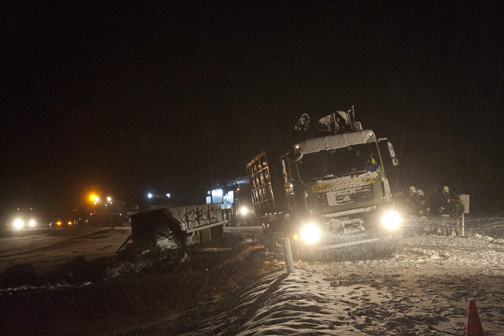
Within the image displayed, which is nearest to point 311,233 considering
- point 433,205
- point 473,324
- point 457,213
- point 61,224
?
point 473,324

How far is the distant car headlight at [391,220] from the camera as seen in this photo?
8.45 metres

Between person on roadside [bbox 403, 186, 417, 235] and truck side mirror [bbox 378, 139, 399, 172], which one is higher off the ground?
truck side mirror [bbox 378, 139, 399, 172]

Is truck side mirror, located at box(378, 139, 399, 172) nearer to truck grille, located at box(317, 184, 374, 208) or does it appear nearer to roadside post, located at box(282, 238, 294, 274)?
truck grille, located at box(317, 184, 374, 208)

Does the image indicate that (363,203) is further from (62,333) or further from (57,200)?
(57,200)

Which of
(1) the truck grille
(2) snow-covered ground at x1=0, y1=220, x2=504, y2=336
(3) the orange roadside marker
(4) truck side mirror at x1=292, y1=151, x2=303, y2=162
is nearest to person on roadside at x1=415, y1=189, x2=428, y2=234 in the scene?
(2) snow-covered ground at x1=0, y1=220, x2=504, y2=336

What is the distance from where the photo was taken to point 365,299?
511 centimetres

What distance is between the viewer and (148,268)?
35.6ft

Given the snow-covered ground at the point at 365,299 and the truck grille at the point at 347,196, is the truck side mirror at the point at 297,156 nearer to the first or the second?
the truck grille at the point at 347,196

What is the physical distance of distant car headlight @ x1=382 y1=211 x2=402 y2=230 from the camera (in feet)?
27.7

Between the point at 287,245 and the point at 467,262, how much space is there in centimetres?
408

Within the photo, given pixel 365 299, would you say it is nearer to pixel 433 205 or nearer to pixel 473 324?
pixel 473 324

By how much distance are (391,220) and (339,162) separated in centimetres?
204

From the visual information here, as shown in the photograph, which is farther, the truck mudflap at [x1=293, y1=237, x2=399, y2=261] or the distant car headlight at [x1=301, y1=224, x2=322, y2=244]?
the distant car headlight at [x1=301, y1=224, x2=322, y2=244]

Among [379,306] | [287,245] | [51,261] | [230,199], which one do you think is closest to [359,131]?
[287,245]
